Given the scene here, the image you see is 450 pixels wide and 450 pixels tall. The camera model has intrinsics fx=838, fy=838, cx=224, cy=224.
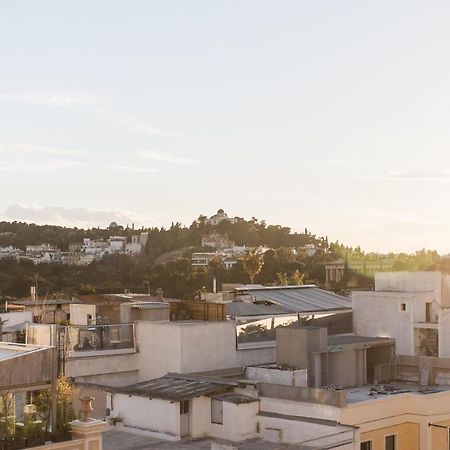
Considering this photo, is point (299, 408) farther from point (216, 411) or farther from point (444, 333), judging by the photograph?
point (444, 333)

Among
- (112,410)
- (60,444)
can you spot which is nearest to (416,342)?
(112,410)

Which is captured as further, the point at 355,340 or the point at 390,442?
the point at 355,340

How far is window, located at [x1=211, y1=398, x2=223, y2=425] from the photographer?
24.8 metres

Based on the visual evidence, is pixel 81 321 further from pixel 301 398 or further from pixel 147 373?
pixel 301 398

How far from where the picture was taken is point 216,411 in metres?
24.9

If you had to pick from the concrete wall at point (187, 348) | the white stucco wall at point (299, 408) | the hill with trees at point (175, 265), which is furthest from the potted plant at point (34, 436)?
the hill with trees at point (175, 265)

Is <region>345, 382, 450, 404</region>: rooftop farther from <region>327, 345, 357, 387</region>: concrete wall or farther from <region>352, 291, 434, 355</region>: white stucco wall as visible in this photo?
<region>352, 291, 434, 355</region>: white stucco wall

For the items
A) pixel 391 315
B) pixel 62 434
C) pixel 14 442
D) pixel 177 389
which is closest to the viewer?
pixel 14 442

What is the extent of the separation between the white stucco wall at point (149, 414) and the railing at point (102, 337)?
4.34 metres

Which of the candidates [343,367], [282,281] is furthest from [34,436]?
[282,281]

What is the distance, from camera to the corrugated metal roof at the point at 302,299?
37406 millimetres

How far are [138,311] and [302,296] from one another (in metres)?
10.2

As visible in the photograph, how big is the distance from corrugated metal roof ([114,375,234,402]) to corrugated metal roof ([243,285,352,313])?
10617 mm

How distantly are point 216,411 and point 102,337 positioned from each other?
7629 mm
